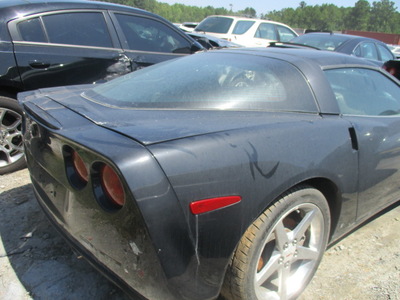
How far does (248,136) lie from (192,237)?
0.54m

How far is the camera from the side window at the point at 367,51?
709cm

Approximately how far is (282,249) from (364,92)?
1.39 m

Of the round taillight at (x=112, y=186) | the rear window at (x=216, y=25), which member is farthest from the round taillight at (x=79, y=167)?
the rear window at (x=216, y=25)

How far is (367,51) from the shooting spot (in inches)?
291

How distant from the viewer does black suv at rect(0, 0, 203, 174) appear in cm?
341

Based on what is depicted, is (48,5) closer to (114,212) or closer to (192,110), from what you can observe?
(192,110)

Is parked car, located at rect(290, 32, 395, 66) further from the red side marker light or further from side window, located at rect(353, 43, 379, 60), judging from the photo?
the red side marker light

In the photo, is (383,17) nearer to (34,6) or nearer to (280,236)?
(34,6)

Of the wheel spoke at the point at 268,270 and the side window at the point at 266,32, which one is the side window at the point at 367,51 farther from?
the wheel spoke at the point at 268,270

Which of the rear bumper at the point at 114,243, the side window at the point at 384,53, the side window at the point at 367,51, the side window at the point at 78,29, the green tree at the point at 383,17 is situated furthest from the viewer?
the green tree at the point at 383,17

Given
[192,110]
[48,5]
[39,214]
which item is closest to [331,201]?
[192,110]

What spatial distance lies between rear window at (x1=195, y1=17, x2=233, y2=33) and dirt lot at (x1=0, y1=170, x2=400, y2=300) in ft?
27.3

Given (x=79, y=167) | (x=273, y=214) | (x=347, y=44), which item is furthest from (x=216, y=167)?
(x=347, y=44)

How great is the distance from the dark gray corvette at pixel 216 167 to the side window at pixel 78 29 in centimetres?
152
